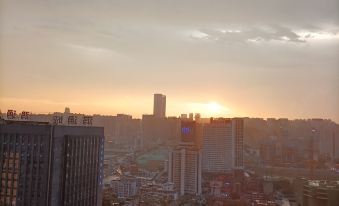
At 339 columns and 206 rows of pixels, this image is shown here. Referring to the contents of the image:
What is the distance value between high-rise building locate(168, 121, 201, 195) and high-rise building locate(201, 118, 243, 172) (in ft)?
2.07

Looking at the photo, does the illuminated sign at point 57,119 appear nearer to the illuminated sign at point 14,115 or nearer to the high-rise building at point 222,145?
the illuminated sign at point 14,115

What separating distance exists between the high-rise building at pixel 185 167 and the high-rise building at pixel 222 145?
0.63m

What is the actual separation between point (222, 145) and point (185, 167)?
1534 mm

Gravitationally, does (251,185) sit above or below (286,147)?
below

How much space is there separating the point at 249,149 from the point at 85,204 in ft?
16.3

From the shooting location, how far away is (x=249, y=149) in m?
8.61

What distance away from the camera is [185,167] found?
8.88m

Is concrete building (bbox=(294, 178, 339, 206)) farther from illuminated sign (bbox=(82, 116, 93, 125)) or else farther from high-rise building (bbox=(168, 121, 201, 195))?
high-rise building (bbox=(168, 121, 201, 195))

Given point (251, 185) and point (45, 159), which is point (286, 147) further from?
point (45, 159)

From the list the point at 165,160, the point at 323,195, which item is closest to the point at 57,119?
the point at 323,195

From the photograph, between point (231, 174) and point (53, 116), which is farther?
point (231, 174)

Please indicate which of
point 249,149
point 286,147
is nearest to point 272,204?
point 286,147

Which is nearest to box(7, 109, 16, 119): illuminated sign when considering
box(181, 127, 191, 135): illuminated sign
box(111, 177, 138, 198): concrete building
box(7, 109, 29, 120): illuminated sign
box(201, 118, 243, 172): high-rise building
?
box(7, 109, 29, 120): illuminated sign

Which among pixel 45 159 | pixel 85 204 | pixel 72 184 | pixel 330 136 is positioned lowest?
pixel 85 204
